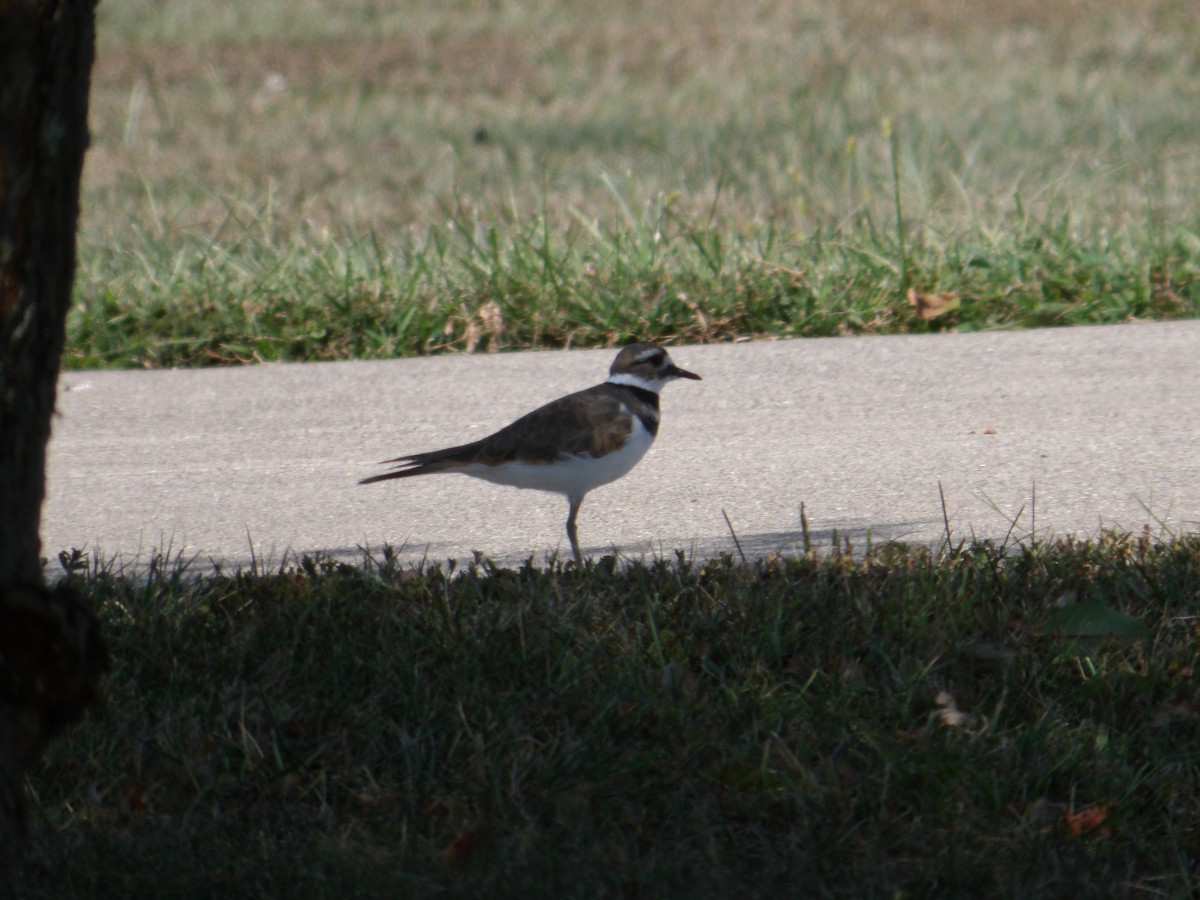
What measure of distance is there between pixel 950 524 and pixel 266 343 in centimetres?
394

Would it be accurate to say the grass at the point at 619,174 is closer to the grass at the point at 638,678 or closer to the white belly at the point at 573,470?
the grass at the point at 638,678

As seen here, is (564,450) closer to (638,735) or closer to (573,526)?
(573,526)

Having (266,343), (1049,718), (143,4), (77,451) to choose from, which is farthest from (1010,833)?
(143,4)

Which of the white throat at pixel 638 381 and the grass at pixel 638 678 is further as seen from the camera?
the white throat at pixel 638 381

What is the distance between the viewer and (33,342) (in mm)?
2988

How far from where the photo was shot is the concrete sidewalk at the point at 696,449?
600 centimetres

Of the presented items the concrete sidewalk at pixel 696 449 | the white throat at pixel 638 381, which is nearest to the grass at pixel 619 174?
the concrete sidewalk at pixel 696 449

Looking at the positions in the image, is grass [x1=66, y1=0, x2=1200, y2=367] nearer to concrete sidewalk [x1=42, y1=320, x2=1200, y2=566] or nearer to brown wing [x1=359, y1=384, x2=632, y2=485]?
concrete sidewalk [x1=42, y1=320, x2=1200, y2=566]

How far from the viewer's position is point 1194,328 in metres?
8.09

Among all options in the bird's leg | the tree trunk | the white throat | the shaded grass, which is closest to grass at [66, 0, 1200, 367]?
the white throat

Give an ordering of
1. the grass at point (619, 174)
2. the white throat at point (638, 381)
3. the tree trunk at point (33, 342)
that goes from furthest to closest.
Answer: the grass at point (619, 174), the white throat at point (638, 381), the tree trunk at point (33, 342)

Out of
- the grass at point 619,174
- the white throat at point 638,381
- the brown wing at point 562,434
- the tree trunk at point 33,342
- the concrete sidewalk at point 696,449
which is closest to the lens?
the tree trunk at point 33,342

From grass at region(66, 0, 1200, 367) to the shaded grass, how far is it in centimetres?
359

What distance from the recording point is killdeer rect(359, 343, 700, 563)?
5.32 m
